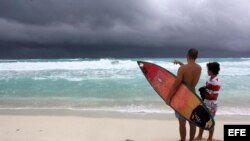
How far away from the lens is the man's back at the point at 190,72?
4589 millimetres

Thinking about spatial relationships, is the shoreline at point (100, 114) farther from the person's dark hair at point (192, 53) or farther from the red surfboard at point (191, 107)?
the person's dark hair at point (192, 53)

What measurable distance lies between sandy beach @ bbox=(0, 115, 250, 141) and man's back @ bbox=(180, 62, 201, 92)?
1.30 meters

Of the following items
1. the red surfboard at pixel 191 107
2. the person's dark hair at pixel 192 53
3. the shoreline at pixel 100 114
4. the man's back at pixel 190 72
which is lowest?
the shoreline at pixel 100 114

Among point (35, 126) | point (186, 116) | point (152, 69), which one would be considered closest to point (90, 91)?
point (35, 126)

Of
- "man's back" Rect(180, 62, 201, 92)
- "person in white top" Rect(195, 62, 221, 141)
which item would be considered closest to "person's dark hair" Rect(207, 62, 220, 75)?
"person in white top" Rect(195, 62, 221, 141)

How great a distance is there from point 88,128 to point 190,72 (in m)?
2.41

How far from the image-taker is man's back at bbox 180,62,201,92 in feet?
15.1

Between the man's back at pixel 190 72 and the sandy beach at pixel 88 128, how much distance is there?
130 centimetres

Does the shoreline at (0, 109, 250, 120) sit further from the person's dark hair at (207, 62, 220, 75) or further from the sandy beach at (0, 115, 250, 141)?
the person's dark hair at (207, 62, 220, 75)

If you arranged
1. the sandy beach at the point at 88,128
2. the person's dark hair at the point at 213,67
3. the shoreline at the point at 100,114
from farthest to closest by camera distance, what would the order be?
1. the shoreline at the point at 100,114
2. the sandy beach at the point at 88,128
3. the person's dark hair at the point at 213,67

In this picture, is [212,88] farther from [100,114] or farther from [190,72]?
[100,114]

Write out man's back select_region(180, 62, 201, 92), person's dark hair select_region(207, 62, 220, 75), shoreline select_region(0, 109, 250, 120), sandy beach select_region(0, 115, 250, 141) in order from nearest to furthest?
man's back select_region(180, 62, 201, 92) → person's dark hair select_region(207, 62, 220, 75) → sandy beach select_region(0, 115, 250, 141) → shoreline select_region(0, 109, 250, 120)

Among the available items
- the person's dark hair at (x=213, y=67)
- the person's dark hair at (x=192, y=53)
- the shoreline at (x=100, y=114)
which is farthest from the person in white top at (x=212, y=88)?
the shoreline at (x=100, y=114)

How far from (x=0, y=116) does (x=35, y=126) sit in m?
1.45
